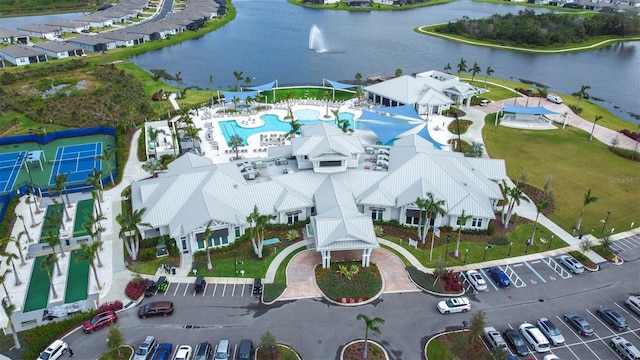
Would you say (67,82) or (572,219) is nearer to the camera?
(572,219)

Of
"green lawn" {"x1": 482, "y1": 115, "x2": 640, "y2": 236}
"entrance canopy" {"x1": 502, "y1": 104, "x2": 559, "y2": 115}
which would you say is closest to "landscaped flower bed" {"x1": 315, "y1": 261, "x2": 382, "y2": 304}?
"green lawn" {"x1": 482, "y1": 115, "x2": 640, "y2": 236}

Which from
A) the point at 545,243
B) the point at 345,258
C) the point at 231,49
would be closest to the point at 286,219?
the point at 345,258

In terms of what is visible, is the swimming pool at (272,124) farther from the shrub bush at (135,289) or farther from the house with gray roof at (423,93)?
the shrub bush at (135,289)

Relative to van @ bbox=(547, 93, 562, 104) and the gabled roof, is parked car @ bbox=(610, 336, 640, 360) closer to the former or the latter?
the gabled roof

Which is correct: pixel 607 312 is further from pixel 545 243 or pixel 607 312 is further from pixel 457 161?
pixel 457 161

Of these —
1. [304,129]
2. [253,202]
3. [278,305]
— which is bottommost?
[278,305]

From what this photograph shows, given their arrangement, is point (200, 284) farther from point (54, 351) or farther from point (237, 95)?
point (237, 95)
